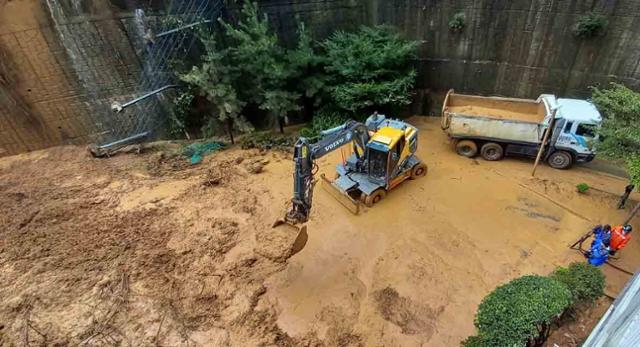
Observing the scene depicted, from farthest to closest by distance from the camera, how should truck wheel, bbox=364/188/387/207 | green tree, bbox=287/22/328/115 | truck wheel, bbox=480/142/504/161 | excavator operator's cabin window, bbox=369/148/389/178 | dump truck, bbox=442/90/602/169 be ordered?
green tree, bbox=287/22/328/115, truck wheel, bbox=480/142/504/161, dump truck, bbox=442/90/602/169, truck wheel, bbox=364/188/387/207, excavator operator's cabin window, bbox=369/148/389/178

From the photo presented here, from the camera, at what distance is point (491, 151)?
38.3ft

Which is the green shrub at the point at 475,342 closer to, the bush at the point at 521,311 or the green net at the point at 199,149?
the bush at the point at 521,311

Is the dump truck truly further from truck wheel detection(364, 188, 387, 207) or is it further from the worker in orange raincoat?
truck wheel detection(364, 188, 387, 207)

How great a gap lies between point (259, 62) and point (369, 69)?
3936 mm

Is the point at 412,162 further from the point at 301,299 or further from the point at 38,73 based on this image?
the point at 38,73

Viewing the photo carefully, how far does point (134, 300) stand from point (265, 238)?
322 centimetres

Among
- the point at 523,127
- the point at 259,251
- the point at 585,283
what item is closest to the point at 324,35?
the point at 523,127

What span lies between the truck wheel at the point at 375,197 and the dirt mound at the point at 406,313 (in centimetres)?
285

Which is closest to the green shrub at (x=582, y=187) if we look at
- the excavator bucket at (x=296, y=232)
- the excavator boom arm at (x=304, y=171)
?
the excavator boom arm at (x=304, y=171)

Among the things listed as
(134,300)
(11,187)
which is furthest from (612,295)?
(11,187)

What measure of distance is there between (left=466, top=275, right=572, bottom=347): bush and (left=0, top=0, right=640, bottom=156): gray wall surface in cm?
882

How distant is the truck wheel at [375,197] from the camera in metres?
10.0

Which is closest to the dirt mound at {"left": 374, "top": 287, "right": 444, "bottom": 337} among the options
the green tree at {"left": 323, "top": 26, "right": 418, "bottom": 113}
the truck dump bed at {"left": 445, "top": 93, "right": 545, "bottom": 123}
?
the truck dump bed at {"left": 445, "top": 93, "right": 545, "bottom": 123}

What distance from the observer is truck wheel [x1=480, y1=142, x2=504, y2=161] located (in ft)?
37.7
